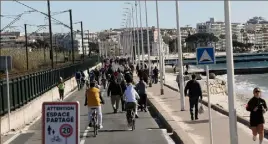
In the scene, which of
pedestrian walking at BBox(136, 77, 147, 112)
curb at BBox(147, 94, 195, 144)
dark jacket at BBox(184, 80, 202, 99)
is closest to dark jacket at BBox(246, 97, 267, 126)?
curb at BBox(147, 94, 195, 144)

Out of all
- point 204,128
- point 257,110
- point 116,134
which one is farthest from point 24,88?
point 257,110

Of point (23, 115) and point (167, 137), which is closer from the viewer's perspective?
point (167, 137)

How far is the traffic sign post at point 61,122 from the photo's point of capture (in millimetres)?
9234

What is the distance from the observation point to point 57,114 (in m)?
9.37

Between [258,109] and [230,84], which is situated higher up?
[230,84]

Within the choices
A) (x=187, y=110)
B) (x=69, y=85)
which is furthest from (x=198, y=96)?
(x=69, y=85)

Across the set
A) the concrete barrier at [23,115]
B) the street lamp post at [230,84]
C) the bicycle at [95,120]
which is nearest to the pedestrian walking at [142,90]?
the concrete barrier at [23,115]

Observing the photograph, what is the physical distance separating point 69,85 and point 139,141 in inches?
1263

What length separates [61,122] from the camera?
931 cm

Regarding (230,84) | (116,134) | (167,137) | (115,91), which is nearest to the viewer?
(230,84)

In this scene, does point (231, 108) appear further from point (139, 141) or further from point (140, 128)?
point (140, 128)

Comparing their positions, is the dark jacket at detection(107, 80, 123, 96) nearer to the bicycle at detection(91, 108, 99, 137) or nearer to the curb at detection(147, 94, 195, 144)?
the curb at detection(147, 94, 195, 144)

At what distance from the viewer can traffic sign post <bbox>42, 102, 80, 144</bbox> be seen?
9.23m

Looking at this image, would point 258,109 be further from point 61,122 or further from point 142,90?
point 142,90
